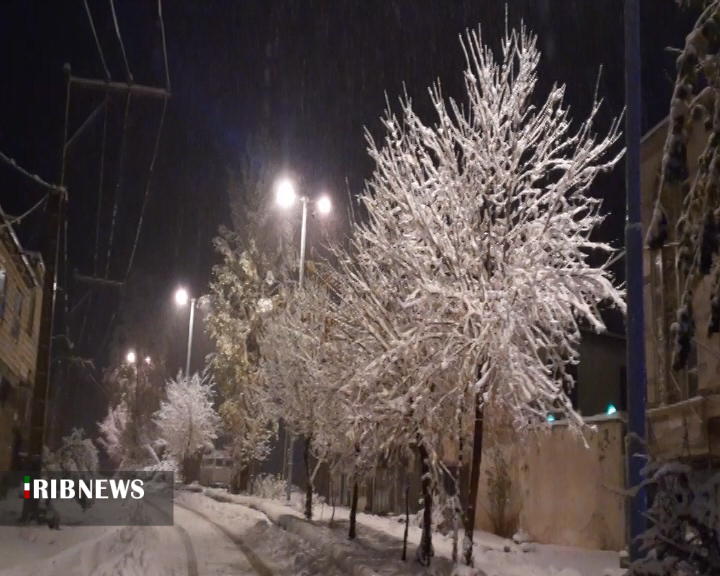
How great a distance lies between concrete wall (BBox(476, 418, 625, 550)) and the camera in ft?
51.9

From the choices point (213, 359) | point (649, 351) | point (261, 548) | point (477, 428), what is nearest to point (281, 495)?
point (213, 359)

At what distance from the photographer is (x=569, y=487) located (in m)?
17.3

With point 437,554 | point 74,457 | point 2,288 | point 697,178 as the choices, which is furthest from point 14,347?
point 697,178

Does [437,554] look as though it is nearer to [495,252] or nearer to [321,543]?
[321,543]

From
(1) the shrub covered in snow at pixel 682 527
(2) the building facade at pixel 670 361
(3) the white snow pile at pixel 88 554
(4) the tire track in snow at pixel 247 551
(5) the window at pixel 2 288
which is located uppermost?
(5) the window at pixel 2 288

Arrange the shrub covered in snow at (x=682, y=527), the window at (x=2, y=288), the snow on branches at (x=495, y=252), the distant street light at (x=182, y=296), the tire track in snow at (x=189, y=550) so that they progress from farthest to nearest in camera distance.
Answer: the distant street light at (x=182, y=296)
the window at (x=2, y=288)
the tire track in snow at (x=189, y=550)
the snow on branches at (x=495, y=252)
the shrub covered in snow at (x=682, y=527)

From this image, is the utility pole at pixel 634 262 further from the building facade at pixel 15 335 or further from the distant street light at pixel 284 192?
the building facade at pixel 15 335

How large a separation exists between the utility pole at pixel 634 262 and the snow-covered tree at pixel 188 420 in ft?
140

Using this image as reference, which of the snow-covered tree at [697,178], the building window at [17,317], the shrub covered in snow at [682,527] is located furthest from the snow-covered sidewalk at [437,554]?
the building window at [17,317]

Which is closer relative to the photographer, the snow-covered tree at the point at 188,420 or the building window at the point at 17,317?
the building window at the point at 17,317

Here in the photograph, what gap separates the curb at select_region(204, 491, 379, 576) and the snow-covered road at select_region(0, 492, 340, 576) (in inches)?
7.5

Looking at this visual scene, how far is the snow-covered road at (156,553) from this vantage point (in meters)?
13.3

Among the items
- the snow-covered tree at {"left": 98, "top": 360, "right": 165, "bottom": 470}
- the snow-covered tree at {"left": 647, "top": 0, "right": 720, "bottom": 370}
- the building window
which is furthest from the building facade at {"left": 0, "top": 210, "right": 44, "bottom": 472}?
the snow-covered tree at {"left": 98, "top": 360, "right": 165, "bottom": 470}

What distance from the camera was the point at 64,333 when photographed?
40.7 meters
